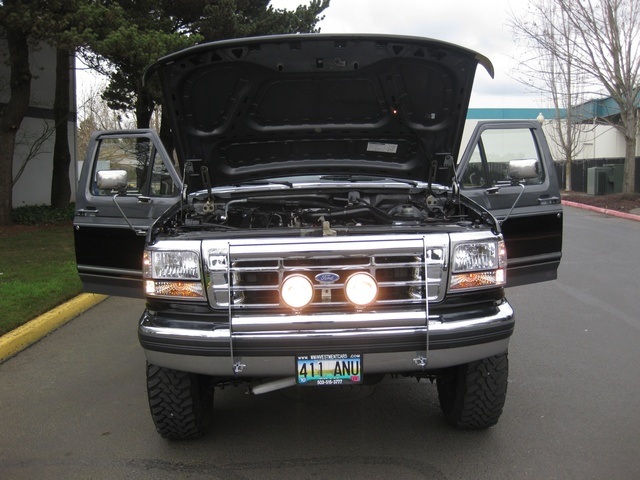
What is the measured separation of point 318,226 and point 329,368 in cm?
107

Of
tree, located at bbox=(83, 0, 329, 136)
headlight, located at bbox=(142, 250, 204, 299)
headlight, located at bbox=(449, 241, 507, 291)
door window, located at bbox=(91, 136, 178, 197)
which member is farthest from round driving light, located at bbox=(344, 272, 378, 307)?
tree, located at bbox=(83, 0, 329, 136)

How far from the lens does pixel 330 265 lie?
319 cm

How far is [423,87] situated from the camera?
14.1 feet

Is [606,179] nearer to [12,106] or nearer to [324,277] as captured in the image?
[12,106]

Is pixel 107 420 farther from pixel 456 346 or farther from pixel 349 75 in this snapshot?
pixel 349 75

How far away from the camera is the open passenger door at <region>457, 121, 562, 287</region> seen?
5.01 metres

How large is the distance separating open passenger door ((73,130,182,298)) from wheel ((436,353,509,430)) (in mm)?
2600

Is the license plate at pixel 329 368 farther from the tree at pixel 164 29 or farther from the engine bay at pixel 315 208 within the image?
the tree at pixel 164 29

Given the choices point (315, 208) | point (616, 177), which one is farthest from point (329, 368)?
point (616, 177)

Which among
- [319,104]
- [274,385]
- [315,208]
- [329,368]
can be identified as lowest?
[274,385]

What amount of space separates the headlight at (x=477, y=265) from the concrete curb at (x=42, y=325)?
4197mm

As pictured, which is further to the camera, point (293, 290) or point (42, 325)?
point (42, 325)

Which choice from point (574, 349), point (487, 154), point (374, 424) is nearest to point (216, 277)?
point (374, 424)

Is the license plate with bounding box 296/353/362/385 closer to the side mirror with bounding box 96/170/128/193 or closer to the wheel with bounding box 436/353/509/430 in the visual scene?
the wheel with bounding box 436/353/509/430
